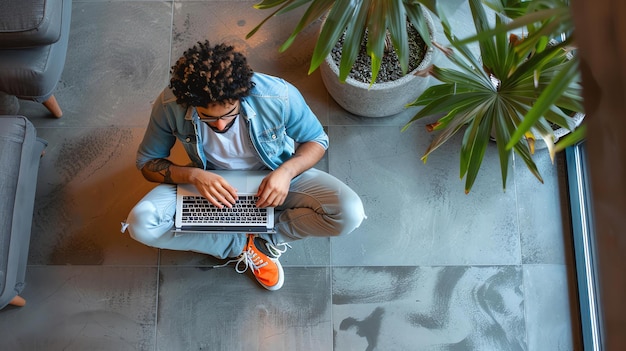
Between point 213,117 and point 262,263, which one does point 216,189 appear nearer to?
point 213,117

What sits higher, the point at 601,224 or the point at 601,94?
the point at 601,94

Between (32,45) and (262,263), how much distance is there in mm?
1075

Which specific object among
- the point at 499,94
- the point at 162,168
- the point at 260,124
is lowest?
the point at 162,168

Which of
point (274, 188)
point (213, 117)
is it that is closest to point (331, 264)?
point (274, 188)

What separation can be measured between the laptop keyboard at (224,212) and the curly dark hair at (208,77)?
1.33 feet

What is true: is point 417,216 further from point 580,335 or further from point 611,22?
point 611,22

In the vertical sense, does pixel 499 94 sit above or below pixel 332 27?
below

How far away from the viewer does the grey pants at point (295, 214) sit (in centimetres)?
175

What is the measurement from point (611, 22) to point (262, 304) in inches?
70.7

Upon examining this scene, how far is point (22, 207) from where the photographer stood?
1886 mm

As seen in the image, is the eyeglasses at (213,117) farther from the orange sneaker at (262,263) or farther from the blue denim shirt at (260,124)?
the orange sneaker at (262,263)

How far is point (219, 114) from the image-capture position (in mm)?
1479

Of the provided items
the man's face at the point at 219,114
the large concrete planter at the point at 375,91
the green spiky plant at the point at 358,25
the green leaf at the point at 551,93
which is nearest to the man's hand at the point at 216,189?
the man's face at the point at 219,114

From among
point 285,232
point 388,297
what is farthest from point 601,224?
point 388,297
